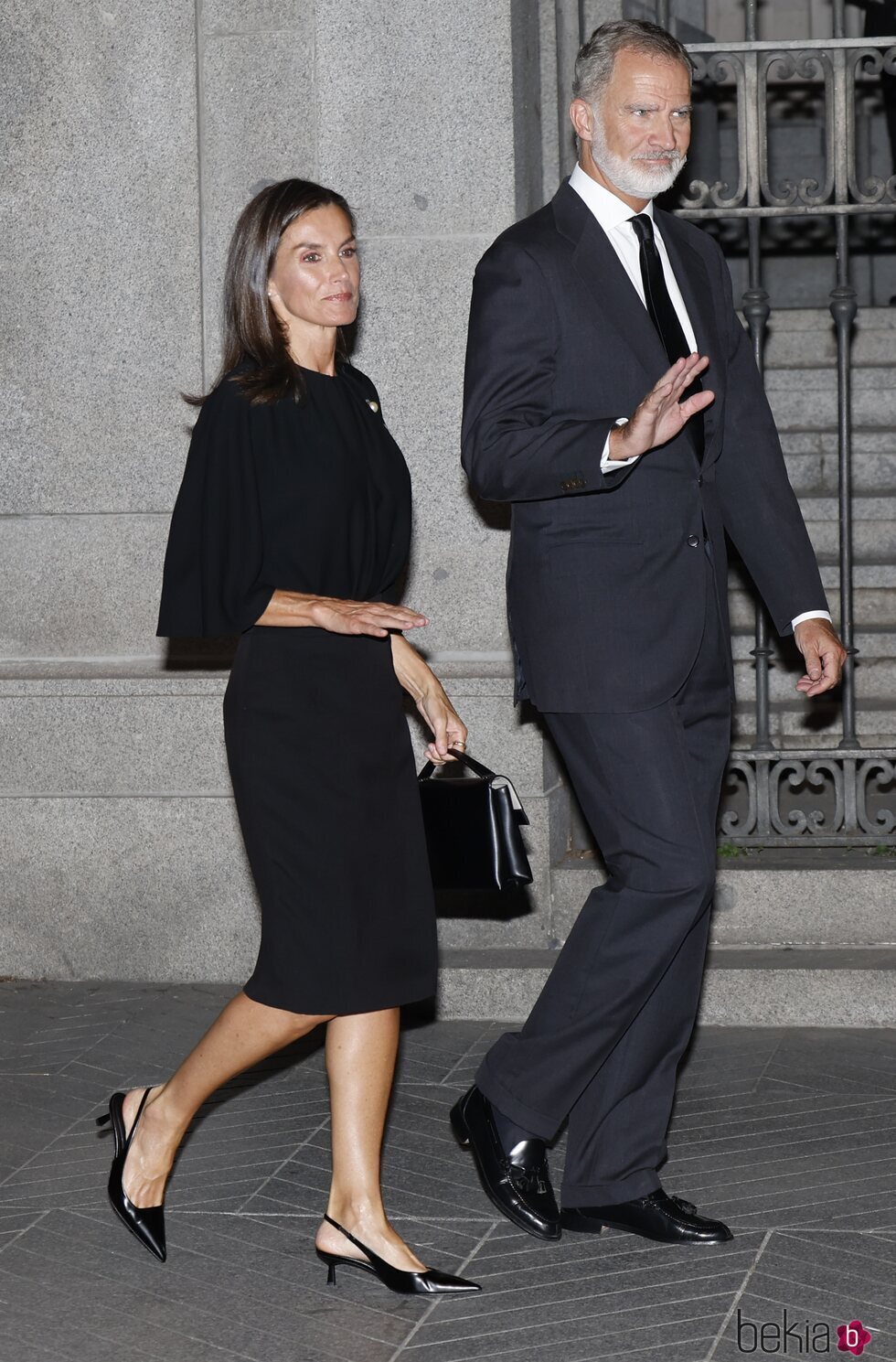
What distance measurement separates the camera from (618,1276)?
3.77m

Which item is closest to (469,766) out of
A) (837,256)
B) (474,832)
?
(474,832)

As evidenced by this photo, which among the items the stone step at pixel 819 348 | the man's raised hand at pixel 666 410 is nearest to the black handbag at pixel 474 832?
the man's raised hand at pixel 666 410

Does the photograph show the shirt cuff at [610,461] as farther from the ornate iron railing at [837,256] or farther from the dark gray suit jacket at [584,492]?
the ornate iron railing at [837,256]

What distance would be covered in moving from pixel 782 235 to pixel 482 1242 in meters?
9.20

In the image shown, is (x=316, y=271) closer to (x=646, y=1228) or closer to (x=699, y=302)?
(x=699, y=302)

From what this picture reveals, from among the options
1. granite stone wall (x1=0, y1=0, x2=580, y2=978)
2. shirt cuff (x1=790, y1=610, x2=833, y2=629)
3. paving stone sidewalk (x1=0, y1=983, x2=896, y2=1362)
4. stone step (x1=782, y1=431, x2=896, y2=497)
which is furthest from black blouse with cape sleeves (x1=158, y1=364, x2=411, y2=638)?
stone step (x1=782, y1=431, x2=896, y2=497)

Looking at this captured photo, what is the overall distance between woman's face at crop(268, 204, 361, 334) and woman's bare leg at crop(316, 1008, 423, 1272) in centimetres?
145

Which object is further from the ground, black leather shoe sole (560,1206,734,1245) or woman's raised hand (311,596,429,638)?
woman's raised hand (311,596,429,638)

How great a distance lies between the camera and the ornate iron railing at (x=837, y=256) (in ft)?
19.1

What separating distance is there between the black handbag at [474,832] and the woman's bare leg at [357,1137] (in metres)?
0.39

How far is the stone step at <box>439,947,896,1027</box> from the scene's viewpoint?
5512 mm

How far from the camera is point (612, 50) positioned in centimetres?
390

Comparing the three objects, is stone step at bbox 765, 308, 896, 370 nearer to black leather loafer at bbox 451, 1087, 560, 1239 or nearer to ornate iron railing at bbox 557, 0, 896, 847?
ornate iron railing at bbox 557, 0, 896, 847

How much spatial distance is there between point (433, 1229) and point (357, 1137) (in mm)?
467
